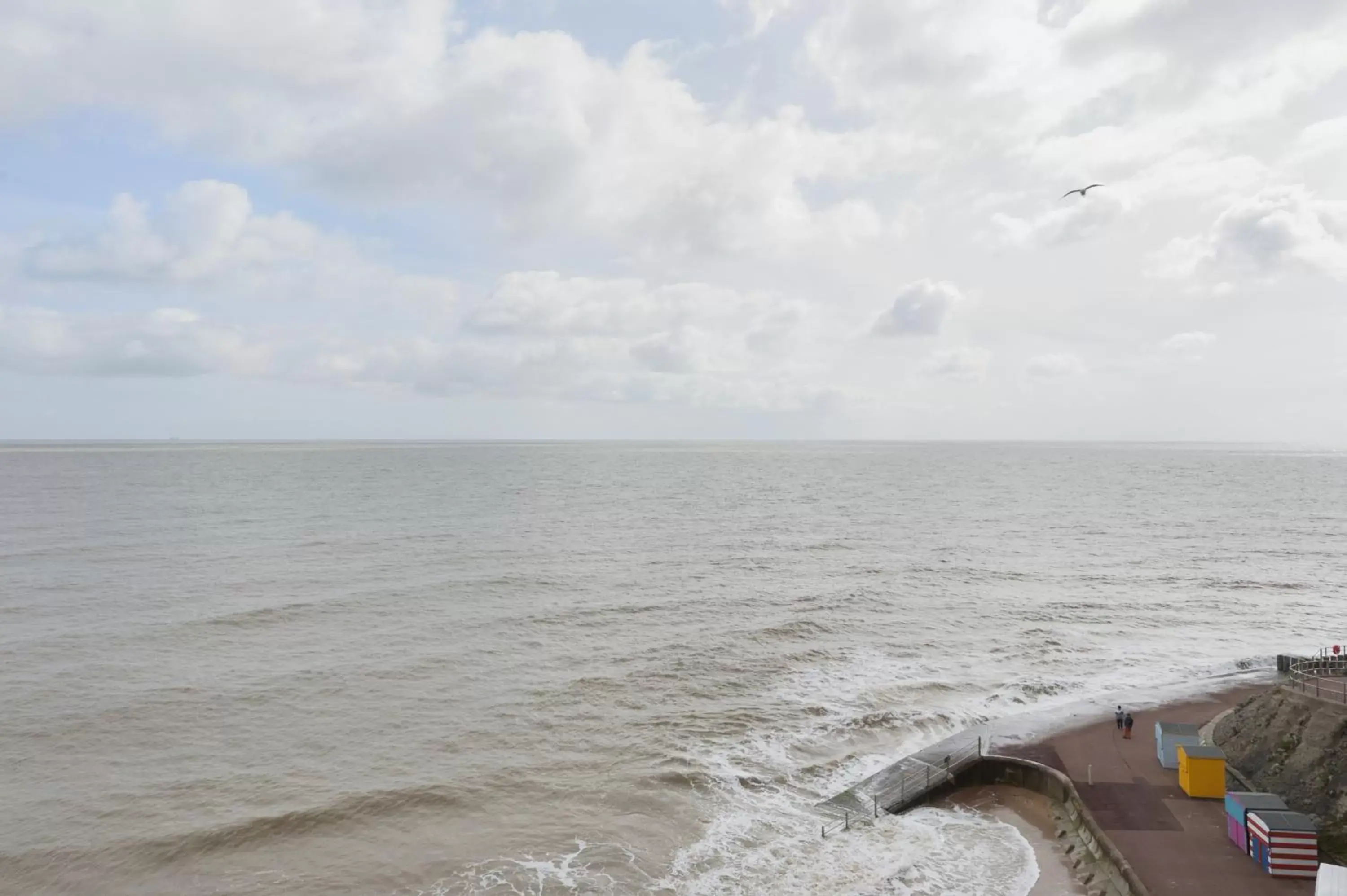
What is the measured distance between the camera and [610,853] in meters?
21.4

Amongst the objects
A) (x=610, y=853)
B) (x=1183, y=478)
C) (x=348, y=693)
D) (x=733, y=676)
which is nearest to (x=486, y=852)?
(x=610, y=853)

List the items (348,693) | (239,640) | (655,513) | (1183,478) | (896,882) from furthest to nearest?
(1183,478)
(655,513)
(239,640)
(348,693)
(896,882)

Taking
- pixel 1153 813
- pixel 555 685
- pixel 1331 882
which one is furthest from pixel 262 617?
pixel 1331 882

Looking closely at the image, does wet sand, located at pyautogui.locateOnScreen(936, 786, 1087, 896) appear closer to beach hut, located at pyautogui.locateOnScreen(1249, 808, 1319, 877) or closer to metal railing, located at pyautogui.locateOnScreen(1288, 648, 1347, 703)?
beach hut, located at pyautogui.locateOnScreen(1249, 808, 1319, 877)

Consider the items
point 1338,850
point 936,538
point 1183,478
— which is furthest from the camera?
point 1183,478

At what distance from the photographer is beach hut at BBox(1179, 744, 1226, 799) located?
22.4 meters

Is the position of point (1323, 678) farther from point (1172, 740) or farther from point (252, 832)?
point (252, 832)

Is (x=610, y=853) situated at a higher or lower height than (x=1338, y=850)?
lower

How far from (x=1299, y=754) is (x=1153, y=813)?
171 inches

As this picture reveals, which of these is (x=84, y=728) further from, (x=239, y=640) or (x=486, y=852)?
(x=486, y=852)

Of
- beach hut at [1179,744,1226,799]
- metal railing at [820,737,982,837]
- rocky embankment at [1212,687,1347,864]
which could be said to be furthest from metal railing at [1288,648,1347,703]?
metal railing at [820,737,982,837]

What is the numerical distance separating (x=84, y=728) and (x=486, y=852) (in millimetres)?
17607

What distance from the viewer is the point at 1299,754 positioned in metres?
21.7

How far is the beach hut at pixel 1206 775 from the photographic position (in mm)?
22375
